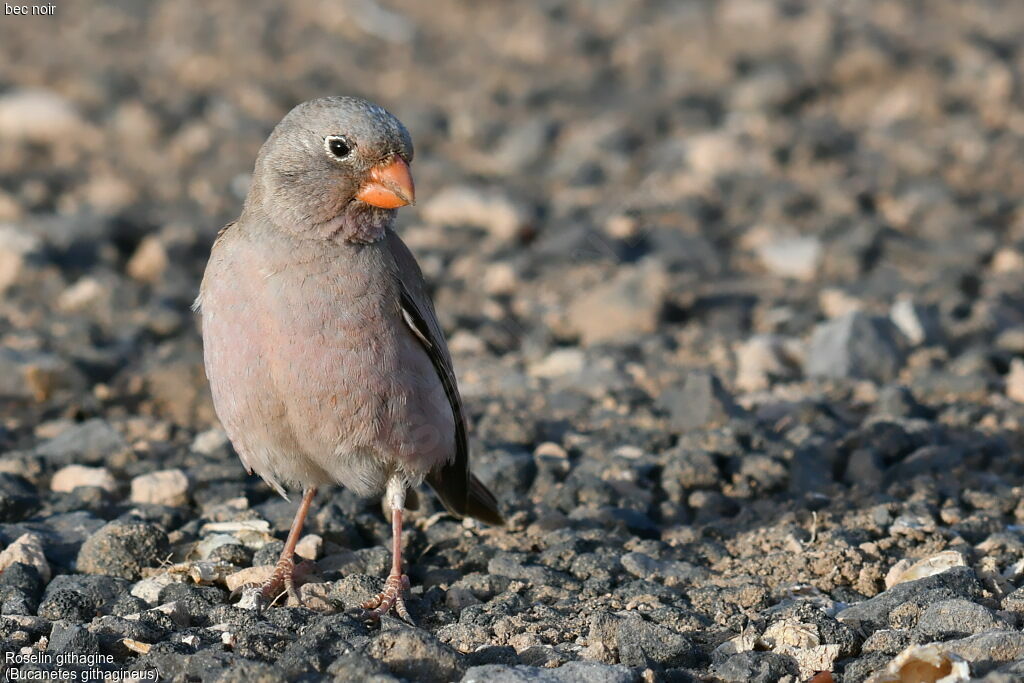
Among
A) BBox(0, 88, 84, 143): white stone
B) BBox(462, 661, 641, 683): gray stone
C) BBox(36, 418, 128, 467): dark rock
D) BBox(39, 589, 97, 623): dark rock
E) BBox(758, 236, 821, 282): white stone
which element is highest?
BBox(0, 88, 84, 143): white stone

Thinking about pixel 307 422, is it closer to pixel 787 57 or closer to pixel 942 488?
pixel 942 488

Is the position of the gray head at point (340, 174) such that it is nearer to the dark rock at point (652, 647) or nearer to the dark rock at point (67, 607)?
the dark rock at point (67, 607)

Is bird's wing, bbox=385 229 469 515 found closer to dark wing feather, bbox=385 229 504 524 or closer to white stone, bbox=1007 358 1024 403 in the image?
dark wing feather, bbox=385 229 504 524

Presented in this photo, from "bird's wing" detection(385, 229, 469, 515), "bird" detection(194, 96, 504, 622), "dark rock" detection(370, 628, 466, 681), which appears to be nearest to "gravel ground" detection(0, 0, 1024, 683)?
"dark rock" detection(370, 628, 466, 681)

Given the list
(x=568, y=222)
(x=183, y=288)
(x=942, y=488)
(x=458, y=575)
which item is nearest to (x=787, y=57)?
(x=568, y=222)

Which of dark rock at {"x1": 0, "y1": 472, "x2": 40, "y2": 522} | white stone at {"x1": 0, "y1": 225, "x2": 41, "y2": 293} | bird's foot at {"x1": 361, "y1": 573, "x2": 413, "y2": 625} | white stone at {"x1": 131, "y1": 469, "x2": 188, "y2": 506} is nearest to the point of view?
bird's foot at {"x1": 361, "y1": 573, "x2": 413, "y2": 625}

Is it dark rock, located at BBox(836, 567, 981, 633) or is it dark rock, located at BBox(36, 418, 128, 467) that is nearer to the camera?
dark rock, located at BBox(836, 567, 981, 633)

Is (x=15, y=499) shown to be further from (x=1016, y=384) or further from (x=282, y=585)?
(x=1016, y=384)

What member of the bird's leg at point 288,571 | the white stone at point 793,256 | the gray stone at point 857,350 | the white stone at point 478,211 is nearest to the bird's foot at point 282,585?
the bird's leg at point 288,571
